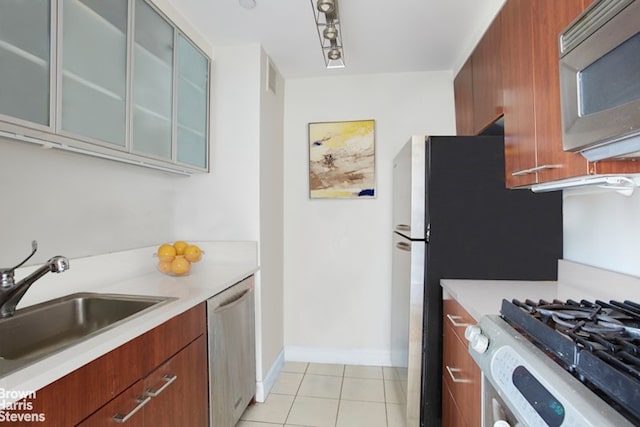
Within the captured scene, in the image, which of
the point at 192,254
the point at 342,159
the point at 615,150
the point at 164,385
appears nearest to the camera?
the point at 615,150

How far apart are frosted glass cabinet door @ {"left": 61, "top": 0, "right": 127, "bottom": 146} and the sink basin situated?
0.71 meters

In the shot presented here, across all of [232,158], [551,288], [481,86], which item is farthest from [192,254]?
Answer: [481,86]

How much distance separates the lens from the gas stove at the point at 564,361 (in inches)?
22.4

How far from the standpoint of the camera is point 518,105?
1332mm

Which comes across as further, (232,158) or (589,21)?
(232,158)

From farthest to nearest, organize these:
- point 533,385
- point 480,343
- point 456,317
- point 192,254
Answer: point 192,254 < point 456,317 < point 480,343 < point 533,385

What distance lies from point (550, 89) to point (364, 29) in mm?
1340

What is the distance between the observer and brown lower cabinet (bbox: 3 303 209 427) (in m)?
0.80

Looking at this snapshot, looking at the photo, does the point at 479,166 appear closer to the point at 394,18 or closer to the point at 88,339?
the point at 394,18

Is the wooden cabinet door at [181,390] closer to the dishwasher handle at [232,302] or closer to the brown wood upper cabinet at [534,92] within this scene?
the dishwasher handle at [232,302]

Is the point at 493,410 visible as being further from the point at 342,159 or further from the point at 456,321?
the point at 342,159

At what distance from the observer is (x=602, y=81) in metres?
0.78

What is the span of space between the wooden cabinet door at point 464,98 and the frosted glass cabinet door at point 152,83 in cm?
191

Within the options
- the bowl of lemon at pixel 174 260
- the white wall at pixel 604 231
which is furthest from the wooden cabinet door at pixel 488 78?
the bowl of lemon at pixel 174 260
